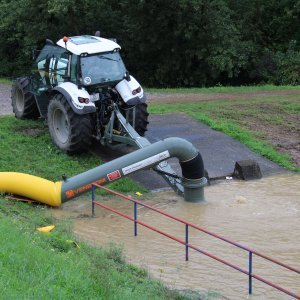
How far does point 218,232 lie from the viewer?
424 inches

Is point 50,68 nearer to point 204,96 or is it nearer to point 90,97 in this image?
point 90,97

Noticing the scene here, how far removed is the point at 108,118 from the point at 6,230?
604 centimetres

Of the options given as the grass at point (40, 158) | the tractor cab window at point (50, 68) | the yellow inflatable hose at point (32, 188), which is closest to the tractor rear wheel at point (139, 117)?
the grass at point (40, 158)

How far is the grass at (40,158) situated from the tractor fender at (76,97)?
1.18 metres

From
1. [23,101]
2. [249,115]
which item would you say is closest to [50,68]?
[23,101]

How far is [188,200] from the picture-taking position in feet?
40.7

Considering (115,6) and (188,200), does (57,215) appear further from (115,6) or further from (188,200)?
(115,6)

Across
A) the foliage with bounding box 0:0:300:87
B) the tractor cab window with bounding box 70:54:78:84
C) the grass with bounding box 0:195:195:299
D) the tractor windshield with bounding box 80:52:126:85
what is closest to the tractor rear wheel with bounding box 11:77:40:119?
the tractor cab window with bounding box 70:54:78:84

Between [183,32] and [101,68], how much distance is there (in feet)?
55.4

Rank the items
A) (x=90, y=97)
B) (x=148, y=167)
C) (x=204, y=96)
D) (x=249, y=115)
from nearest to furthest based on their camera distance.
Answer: (x=148, y=167), (x=90, y=97), (x=249, y=115), (x=204, y=96)

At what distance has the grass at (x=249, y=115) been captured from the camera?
52.1 feet

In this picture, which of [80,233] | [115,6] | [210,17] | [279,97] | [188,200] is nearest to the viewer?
[80,233]

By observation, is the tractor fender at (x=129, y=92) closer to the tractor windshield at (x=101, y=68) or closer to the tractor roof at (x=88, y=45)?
the tractor windshield at (x=101, y=68)

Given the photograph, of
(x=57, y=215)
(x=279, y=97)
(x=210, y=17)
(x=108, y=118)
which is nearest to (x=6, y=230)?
(x=57, y=215)
